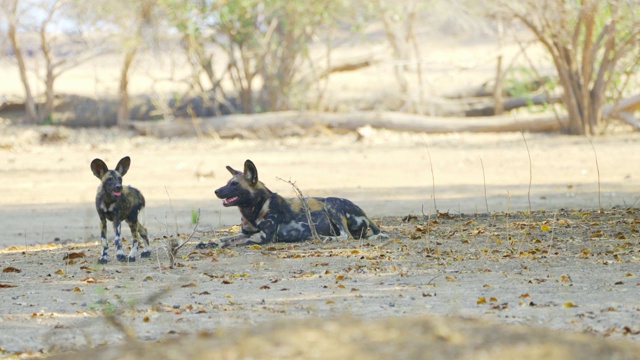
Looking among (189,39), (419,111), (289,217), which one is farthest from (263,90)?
(289,217)

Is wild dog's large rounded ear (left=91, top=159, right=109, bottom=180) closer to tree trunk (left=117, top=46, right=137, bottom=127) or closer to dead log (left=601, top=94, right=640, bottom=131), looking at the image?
dead log (left=601, top=94, right=640, bottom=131)

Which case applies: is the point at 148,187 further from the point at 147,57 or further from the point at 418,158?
the point at 147,57

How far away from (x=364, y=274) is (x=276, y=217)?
70.3 inches

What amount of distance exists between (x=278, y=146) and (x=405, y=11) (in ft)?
26.3

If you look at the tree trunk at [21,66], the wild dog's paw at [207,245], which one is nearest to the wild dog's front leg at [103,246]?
the wild dog's paw at [207,245]

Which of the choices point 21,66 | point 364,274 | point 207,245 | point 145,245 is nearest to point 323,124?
point 21,66

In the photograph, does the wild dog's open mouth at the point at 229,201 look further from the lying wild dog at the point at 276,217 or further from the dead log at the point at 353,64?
the dead log at the point at 353,64

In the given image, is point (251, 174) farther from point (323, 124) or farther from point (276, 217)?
point (323, 124)

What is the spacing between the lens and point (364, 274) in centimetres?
664

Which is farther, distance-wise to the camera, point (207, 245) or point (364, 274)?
point (207, 245)

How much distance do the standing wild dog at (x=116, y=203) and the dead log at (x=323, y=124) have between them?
12496 millimetres

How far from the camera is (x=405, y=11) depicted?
25641 millimetres

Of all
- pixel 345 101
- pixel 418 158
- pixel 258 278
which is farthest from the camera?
pixel 345 101

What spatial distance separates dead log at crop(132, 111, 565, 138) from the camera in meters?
20.0
